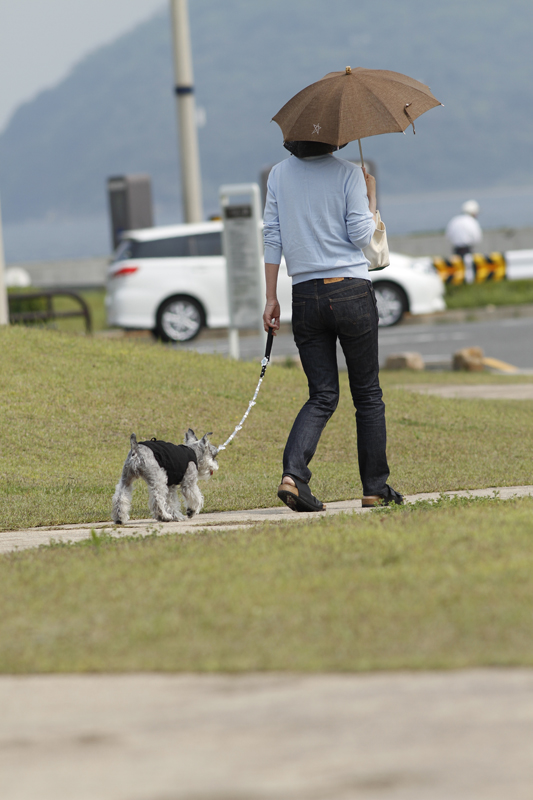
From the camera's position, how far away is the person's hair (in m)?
5.75

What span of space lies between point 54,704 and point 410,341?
15.4 meters

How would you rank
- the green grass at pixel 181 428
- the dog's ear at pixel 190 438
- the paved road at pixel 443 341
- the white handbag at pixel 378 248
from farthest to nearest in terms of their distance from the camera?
the paved road at pixel 443 341
the green grass at pixel 181 428
the dog's ear at pixel 190 438
the white handbag at pixel 378 248

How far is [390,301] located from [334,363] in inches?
536

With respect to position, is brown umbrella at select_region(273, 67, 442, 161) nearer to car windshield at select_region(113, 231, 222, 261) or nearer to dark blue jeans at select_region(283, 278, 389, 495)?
dark blue jeans at select_region(283, 278, 389, 495)

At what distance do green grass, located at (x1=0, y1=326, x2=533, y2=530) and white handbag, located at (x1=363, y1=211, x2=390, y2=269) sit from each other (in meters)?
1.59

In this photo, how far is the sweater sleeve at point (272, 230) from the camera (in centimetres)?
591

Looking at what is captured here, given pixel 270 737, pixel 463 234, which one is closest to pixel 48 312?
pixel 463 234

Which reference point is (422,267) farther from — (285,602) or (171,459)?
(285,602)

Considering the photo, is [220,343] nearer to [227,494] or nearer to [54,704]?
[227,494]

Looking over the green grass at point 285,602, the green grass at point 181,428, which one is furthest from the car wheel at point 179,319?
the green grass at point 285,602

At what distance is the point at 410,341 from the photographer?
59.7 feet

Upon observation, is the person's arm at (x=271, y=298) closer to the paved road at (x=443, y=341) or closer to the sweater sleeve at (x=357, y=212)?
the sweater sleeve at (x=357, y=212)

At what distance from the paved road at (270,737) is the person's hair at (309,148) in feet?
10.6

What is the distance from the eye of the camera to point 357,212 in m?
5.68
